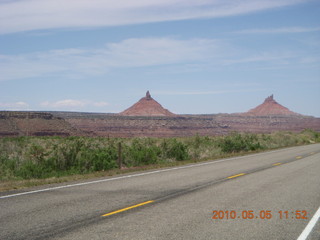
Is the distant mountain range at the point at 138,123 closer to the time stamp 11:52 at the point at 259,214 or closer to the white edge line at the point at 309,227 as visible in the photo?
the time stamp 11:52 at the point at 259,214

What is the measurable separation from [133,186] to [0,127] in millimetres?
67045

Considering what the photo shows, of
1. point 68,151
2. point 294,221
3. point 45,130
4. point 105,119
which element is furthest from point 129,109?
point 294,221

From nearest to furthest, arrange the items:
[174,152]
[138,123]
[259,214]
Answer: [259,214] < [174,152] < [138,123]

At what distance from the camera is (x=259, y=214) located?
313 inches

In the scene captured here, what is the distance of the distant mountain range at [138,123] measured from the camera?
78.1 meters

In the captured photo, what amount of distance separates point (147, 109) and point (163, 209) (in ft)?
551

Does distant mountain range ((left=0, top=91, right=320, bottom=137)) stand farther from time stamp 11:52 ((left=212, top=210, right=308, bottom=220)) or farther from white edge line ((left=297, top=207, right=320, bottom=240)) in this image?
white edge line ((left=297, top=207, right=320, bottom=240))

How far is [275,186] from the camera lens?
38.9 feet

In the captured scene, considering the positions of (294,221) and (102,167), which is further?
(102,167)

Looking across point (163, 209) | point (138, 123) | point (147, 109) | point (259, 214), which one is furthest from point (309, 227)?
point (147, 109)

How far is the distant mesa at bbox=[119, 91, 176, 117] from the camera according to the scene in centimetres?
17288

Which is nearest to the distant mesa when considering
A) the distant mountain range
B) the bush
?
the distant mountain range

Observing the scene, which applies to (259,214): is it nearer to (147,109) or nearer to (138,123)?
(138,123)

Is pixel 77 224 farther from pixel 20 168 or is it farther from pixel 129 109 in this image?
pixel 129 109
